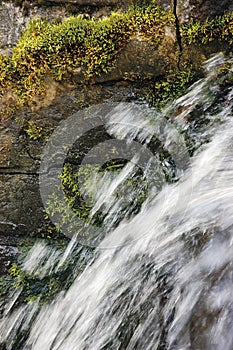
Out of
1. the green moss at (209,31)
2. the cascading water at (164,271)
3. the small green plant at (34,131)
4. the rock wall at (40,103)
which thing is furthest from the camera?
the small green plant at (34,131)

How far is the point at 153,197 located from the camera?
2.60 meters

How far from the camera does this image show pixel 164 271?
2.15 metres

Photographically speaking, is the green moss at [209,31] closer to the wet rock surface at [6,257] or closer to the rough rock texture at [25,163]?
the rough rock texture at [25,163]

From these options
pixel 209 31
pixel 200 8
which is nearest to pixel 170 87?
pixel 209 31

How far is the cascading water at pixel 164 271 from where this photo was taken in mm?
1860

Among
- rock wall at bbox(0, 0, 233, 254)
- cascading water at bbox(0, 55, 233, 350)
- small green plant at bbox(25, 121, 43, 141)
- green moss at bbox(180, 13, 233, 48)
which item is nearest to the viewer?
cascading water at bbox(0, 55, 233, 350)

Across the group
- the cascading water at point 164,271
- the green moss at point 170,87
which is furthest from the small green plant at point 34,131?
the green moss at point 170,87

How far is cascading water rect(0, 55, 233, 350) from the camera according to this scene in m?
1.86

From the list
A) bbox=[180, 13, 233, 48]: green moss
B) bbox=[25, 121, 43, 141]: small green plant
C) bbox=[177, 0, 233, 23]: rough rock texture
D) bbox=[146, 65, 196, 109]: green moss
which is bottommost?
bbox=[146, 65, 196, 109]: green moss

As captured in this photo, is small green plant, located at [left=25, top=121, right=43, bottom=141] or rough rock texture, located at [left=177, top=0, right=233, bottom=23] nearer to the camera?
rough rock texture, located at [left=177, top=0, right=233, bottom=23]

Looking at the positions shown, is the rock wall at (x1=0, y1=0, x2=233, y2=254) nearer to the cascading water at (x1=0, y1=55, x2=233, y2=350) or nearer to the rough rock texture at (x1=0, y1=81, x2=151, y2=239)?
the rough rock texture at (x1=0, y1=81, x2=151, y2=239)

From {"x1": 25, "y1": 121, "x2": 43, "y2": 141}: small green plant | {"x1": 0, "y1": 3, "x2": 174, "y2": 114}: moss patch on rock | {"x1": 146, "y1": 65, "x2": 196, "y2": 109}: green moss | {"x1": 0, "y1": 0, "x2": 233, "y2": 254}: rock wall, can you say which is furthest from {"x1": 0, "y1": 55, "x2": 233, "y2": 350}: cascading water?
{"x1": 25, "y1": 121, "x2": 43, "y2": 141}: small green plant

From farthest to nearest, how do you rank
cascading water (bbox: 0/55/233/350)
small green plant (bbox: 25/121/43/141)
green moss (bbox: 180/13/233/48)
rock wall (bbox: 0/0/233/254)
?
small green plant (bbox: 25/121/43/141), rock wall (bbox: 0/0/233/254), green moss (bbox: 180/13/233/48), cascading water (bbox: 0/55/233/350)

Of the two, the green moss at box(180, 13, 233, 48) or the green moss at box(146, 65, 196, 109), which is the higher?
the green moss at box(180, 13, 233, 48)
